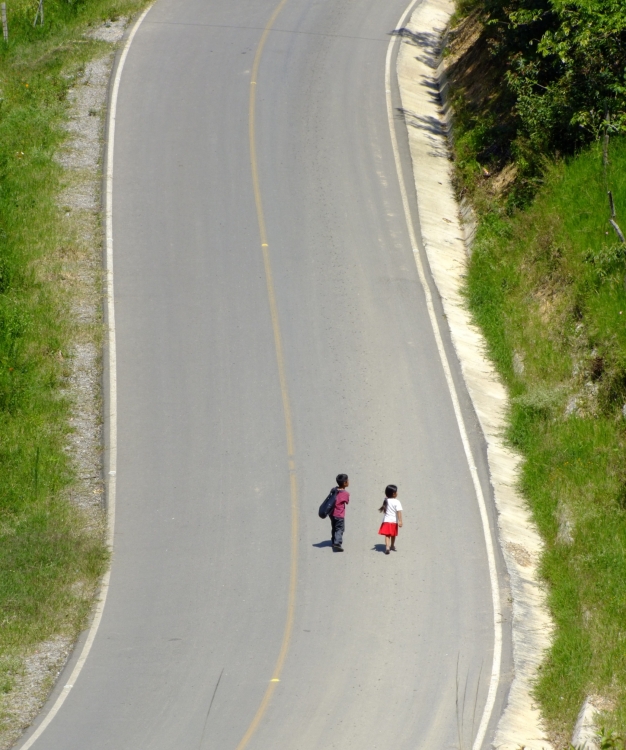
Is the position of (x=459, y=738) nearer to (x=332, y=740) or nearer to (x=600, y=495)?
(x=332, y=740)

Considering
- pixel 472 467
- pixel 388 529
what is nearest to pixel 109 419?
pixel 388 529

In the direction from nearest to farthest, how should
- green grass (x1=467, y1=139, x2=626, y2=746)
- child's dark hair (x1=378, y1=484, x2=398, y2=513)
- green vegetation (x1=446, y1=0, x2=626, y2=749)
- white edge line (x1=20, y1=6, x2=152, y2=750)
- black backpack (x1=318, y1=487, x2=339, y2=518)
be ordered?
white edge line (x1=20, y1=6, x2=152, y2=750), green grass (x1=467, y1=139, x2=626, y2=746), green vegetation (x1=446, y1=0, x2=626, y2=749), black backpack (x1=318, y1=487, x2=339, y2=518), child's dark hair (x1=378, y1=484, x2=398, y2=513)

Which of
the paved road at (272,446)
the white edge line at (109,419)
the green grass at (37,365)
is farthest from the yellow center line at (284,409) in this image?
the green grass at (37,365)

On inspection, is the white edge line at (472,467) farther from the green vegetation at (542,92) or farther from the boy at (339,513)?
the boy at (339,513)

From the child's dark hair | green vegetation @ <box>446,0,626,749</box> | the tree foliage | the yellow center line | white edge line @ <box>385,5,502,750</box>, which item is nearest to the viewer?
the yellow center line

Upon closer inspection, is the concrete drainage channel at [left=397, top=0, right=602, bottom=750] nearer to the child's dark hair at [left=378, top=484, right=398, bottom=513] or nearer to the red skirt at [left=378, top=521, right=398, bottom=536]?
the red skirt at [left=378, top=521, right=398, bottom=536]

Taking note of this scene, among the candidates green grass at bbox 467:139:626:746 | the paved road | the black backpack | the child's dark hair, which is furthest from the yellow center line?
green grass at bbox 467:139:626:746
